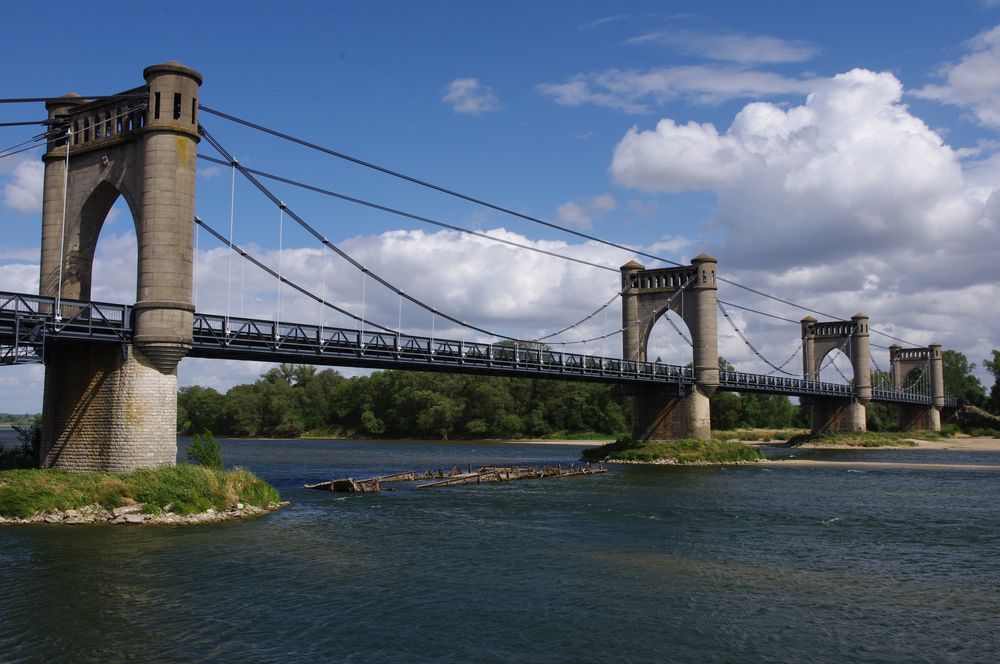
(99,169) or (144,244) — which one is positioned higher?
(99,169)

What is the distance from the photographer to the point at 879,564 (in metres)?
23.8

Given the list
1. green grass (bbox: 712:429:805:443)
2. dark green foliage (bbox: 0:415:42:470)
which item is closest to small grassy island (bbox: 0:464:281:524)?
dark green foliage (bbox: 0:415:42:470)

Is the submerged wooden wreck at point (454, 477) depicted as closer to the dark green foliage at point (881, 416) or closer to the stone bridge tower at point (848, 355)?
the stone bridge tower at point (848, 355)

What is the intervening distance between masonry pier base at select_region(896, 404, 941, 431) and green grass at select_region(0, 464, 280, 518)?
112 m

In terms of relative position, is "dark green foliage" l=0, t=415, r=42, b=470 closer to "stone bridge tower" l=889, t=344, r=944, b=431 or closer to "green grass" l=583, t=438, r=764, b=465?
"green grass" l=583, t=438, r=764, b=465

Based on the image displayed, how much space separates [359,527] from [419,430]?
331 feet

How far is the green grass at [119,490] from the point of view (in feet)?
90.9

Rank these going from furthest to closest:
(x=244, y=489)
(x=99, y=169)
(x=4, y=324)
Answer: (x=99, y=169) → (x=244, y=489) → (x=4, y=324)

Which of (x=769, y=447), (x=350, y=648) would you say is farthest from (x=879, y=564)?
(x=769, y=447)

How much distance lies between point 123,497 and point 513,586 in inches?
578

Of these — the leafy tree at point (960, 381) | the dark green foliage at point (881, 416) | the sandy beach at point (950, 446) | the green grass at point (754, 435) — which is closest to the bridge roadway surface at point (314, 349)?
the sandy beach at point (950, 446)

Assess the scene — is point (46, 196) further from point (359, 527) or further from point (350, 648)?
point (350, 648)

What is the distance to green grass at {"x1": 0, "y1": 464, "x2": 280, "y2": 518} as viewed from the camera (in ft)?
90.9

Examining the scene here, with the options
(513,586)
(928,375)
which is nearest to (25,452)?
(513,586)
